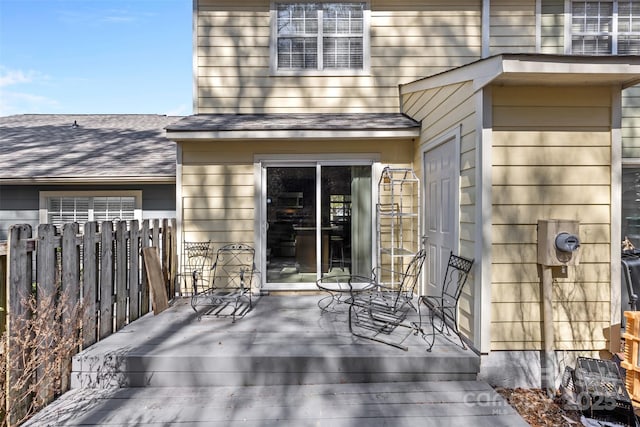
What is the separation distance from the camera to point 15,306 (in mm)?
2525

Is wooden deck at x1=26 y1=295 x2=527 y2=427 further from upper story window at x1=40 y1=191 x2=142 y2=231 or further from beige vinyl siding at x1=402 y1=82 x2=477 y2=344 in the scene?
upper story window at x1=40 y1=191 x2=142 y2=231

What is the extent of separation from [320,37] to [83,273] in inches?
183

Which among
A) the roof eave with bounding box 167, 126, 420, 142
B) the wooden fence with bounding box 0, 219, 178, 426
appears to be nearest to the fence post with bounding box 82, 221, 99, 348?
the wooden fence with bounding box 0, 219, 178, 426

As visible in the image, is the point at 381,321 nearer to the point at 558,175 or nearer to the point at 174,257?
the point at 558,175

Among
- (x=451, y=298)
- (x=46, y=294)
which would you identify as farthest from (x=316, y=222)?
(x=46, y=294)

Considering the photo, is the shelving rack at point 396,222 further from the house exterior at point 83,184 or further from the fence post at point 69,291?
the fence post at point 69,291

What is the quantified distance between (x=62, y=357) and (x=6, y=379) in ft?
1.49

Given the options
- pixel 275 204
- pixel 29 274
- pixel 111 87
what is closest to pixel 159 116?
pixel 111 87

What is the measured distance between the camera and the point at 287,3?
5.60m

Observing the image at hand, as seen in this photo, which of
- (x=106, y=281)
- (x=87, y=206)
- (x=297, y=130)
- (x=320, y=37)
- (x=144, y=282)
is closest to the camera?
(x=106, y=281)

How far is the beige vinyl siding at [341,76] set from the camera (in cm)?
554

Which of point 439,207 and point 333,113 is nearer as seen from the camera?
point 439,207

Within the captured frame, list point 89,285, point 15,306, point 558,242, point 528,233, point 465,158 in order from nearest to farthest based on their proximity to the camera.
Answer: point 15,306 → point 558,242 → point 528,233 → point 89,285 → point 465,158

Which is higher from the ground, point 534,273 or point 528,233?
point 528,233
